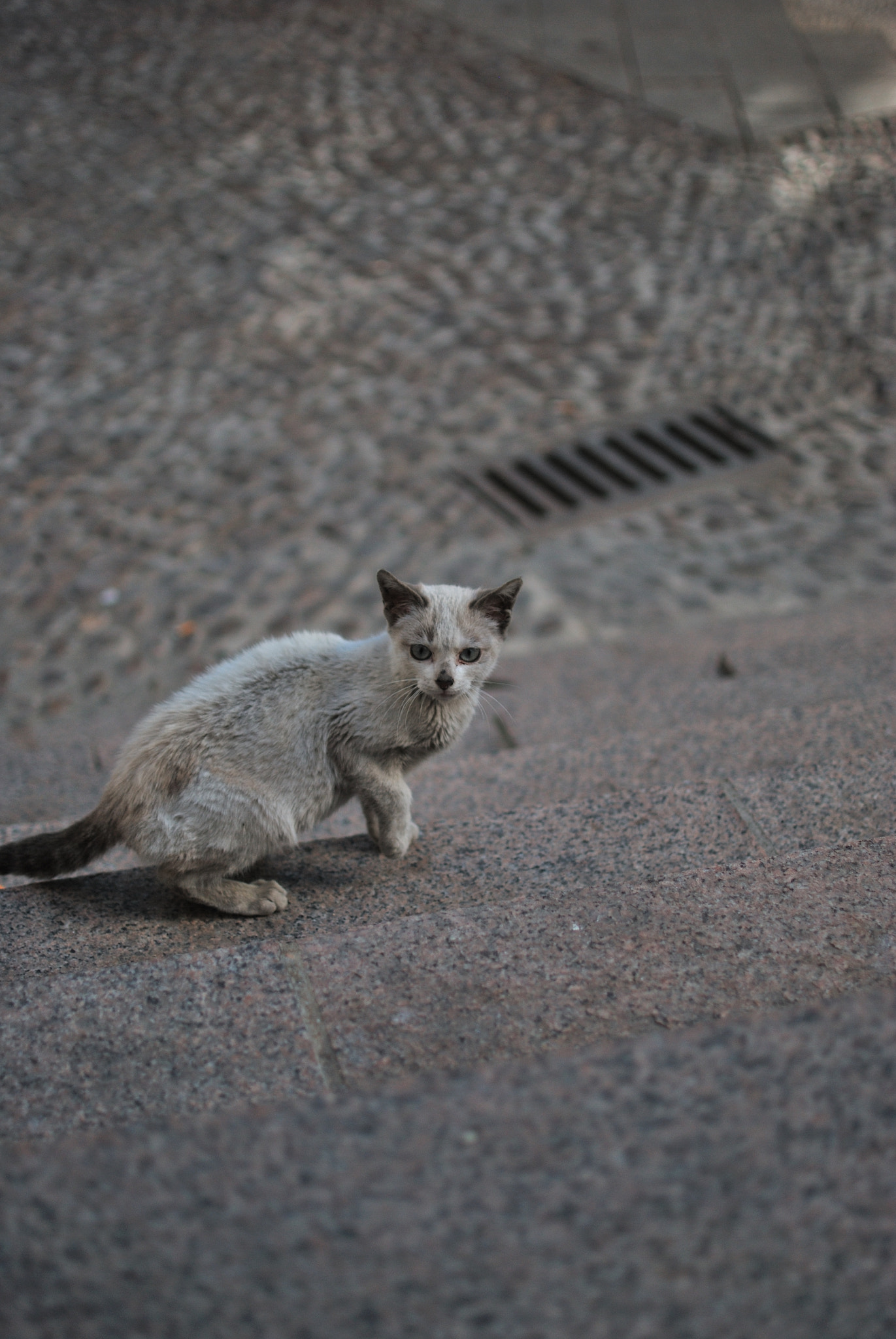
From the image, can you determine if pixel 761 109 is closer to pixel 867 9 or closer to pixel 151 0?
pixel 867 9

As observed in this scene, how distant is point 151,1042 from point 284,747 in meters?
0.81

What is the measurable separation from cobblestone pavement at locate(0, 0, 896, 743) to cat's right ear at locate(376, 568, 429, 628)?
6.77ft

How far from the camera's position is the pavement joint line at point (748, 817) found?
2.46m

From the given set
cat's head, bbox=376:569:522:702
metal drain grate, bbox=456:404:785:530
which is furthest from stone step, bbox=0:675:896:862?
metal drain grate, bbox=456:404:785:530

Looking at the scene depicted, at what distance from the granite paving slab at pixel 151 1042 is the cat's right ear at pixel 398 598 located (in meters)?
0.95

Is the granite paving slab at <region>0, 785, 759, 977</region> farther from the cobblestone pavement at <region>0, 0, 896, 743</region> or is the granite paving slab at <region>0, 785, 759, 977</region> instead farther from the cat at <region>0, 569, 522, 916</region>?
the cobblestone pavement at <region>0, 0, 896, 743</region>

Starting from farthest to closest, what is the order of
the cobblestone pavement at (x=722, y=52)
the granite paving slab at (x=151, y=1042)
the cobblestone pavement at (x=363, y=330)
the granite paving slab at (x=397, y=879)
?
the cobblestone pavement at (x=722, y=52) < the cobblestone pavement at (x=363, y=330) < the granite paving slab at (x=397, y=879) < the granite paving slab at (x=151, y=1042)

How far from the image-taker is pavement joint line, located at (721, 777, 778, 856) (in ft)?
8.06

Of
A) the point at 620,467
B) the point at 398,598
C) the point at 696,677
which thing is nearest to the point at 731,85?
the point at 620,467

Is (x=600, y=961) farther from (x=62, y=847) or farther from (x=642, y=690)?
(x=642, y=690)

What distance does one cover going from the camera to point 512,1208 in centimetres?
152

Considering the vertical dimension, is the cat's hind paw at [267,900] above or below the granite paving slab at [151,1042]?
below

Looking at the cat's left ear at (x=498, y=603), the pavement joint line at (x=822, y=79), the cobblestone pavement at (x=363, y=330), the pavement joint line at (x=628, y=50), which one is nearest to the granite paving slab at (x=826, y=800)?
the cat's left ear at (x=498, y=603)

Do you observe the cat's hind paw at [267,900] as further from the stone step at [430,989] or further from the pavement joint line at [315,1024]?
the pavement joint line at [315,1024]
